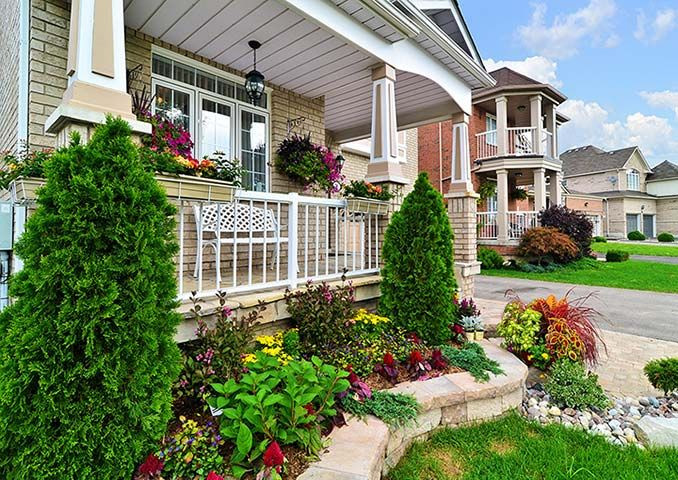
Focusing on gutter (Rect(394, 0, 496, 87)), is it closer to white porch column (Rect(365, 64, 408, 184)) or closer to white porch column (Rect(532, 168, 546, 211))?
white porch column (Rect(365, 64, 408, 184))

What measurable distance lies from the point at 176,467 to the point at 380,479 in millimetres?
1089

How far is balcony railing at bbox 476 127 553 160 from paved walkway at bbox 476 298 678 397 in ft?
33.1

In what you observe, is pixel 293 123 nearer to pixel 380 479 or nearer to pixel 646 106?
pixel 380 479

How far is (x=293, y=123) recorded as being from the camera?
5.92 metres

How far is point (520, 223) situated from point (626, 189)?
2404cm

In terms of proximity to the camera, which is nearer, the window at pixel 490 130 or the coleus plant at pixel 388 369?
the coleus plant at pixel 388 369

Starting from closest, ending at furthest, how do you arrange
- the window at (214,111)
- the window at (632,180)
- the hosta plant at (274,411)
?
the hosta plant at (274,411)
the window at (214,111)
the window at (632,180)

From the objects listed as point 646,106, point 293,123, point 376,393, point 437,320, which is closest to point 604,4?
point 293,123

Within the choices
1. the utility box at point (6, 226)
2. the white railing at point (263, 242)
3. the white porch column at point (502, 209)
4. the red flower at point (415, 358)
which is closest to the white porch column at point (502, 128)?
the white porch column at point (502, 209)

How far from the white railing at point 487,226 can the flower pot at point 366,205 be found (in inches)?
424

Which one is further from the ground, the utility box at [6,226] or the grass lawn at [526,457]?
the utility box at [6,226]

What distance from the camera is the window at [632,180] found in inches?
1206

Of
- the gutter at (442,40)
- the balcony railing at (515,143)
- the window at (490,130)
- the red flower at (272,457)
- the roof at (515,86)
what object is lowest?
the red flower at (272,457)

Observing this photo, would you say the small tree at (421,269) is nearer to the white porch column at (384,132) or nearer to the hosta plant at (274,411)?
the white porch column at (384,132)
